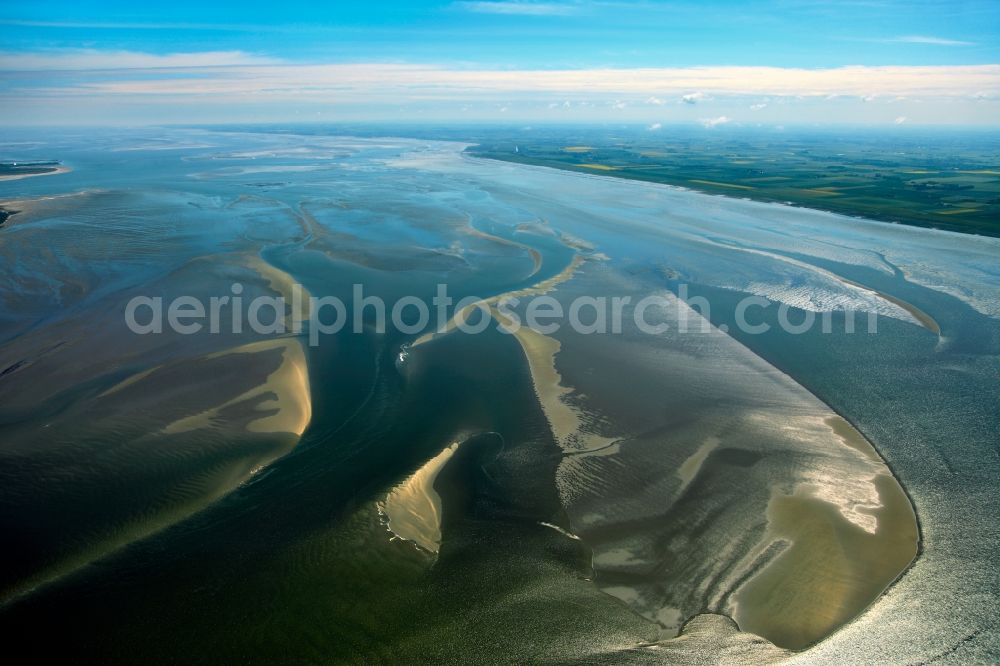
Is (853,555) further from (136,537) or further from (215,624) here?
(136,537)

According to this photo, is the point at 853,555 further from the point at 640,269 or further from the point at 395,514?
the point at 640,269

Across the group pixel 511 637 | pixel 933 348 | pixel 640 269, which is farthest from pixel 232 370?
pixel 933 348

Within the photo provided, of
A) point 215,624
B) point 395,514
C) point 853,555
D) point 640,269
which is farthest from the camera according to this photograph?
point 640,269

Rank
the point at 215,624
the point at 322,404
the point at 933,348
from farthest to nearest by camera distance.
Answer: the point at 933,348, the point at 322,404, the point at 215,624

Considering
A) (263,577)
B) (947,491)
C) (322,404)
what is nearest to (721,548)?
(947,491)

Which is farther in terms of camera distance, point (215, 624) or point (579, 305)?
point (579, 305)

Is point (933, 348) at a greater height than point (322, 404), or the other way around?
point (933, 348)

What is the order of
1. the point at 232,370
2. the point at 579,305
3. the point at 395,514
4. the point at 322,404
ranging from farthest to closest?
the point at 579,305, the point at 232,370, the point at 322,404, the point at 395,514

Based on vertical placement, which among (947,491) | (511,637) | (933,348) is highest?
(933,348)

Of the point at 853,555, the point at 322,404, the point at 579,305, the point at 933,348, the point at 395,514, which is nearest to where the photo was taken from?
the point at 853,555
